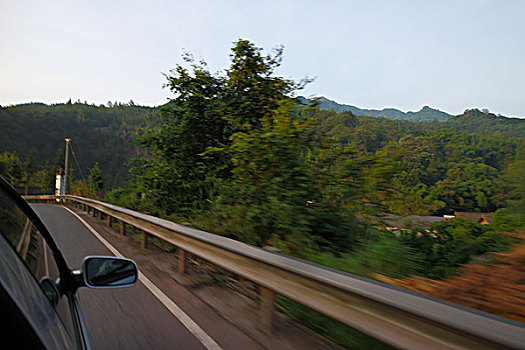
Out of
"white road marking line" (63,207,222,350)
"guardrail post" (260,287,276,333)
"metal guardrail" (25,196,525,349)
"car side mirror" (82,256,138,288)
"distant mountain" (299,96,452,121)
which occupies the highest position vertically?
"distant mountain" (299,96,452,121)

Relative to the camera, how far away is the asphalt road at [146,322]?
127 inches

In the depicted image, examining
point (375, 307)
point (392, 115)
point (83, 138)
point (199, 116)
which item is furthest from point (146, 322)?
point (83, 138)

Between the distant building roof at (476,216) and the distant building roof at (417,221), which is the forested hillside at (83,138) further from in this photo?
the distant building roof at (476,216)

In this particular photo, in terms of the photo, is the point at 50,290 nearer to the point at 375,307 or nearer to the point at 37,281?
the point at 37,281

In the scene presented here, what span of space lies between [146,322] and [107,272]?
2067 mm

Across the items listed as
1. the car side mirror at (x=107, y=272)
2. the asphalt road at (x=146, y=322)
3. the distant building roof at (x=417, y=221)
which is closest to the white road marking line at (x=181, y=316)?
the asphalt road at (x=146, y=322)

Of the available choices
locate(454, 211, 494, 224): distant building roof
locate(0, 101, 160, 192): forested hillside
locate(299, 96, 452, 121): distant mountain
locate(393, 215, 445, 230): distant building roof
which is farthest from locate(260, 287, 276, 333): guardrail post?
locate(0, 101, 160, 192): forested hillside

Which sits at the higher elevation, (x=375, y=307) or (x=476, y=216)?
(x=476, y=216)

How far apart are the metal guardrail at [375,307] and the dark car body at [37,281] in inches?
61.4

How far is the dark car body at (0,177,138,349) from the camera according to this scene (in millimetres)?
927

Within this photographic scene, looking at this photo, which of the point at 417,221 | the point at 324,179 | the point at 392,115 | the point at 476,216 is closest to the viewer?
the point at 476,216

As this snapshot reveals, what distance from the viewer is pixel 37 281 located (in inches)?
52.9

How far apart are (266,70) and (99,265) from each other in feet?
33.9

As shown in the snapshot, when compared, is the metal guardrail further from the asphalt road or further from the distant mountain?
the distant mountain
